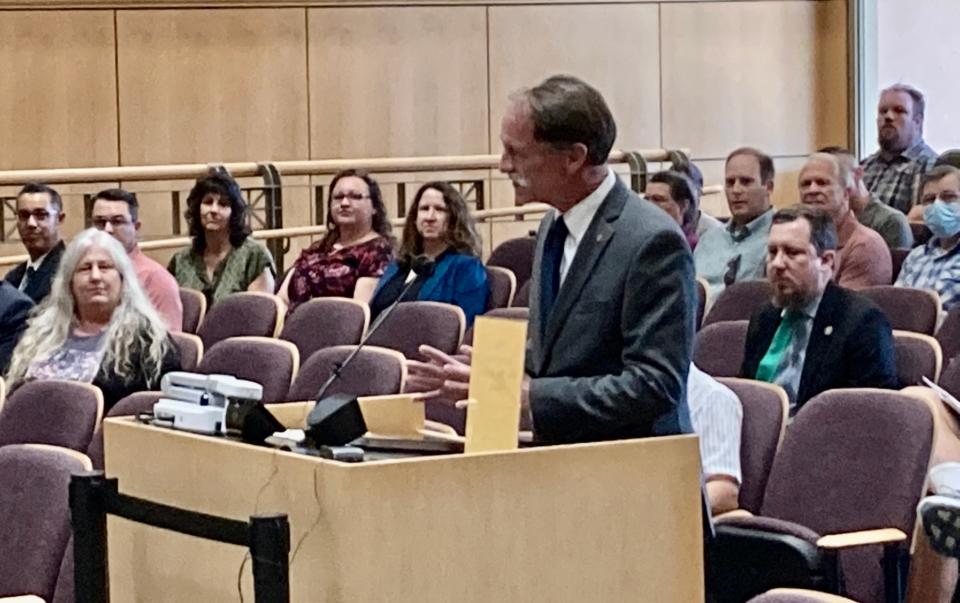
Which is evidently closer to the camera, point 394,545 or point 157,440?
point 394,545

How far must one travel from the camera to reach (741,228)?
5.96 m

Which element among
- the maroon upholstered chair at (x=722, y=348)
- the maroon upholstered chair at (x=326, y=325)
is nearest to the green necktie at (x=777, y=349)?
the maroon upholstered chair at (x=722, y=348)

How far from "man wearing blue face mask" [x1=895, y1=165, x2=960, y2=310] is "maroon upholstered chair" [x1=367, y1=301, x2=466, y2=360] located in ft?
4.94

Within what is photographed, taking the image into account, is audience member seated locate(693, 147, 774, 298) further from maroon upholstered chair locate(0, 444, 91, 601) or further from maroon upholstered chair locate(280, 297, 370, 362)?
maroon upholstered chair locate(0, 444, 91, 601)

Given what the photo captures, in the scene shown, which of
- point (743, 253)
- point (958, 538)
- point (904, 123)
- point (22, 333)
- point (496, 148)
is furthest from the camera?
point (496, 148)

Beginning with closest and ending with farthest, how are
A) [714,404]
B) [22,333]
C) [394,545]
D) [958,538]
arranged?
[394,545] → [958,538] → [714,404] → [22,333]

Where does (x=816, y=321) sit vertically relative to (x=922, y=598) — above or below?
above

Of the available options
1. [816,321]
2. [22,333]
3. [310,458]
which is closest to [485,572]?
[310,458]

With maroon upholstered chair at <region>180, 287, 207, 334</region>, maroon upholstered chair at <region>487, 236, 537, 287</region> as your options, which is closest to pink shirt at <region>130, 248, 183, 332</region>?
maroon upholstered chair at <region>180, 287, 207, 334</region>

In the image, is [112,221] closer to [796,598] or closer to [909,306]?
[909,306]

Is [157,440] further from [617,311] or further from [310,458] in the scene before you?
[617,311]

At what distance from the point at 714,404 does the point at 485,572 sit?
1.39m

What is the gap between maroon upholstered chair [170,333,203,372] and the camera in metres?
4.68

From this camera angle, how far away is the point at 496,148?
9.37 metres
